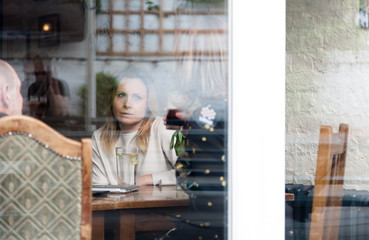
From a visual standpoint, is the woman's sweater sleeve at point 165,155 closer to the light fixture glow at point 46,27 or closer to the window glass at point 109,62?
the window glass at point 109,62

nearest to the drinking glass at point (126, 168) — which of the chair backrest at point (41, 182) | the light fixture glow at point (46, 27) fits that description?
the chair backrest at point (41, 182)

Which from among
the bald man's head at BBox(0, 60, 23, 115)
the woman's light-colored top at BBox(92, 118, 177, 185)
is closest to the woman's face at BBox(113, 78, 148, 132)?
the woman's light-colored top at BBox(92, 118, 177, 185)

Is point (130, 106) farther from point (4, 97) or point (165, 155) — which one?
point (4, 97)

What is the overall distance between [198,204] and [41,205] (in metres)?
0.69

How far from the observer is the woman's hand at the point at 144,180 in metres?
2.26

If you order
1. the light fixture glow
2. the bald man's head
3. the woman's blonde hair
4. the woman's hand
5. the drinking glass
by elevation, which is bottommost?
the woman's hand

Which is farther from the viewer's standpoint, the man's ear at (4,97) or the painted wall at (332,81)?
the man's ear at (4,97)

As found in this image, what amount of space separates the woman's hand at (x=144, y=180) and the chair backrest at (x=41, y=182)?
105cm

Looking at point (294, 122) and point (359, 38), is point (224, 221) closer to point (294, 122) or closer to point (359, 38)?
point (294, 122)

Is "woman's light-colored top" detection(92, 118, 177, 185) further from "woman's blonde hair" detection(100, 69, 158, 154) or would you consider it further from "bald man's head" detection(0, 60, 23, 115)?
"bald man's head" detection(0, 60, 23, 115)

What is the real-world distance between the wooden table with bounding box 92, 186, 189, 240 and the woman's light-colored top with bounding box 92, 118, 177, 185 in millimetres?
305

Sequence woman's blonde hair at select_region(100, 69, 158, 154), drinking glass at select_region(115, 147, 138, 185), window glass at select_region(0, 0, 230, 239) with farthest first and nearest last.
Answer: window glass at select_region(0, 0, 230, 239), woman's blonde hair at select_region(100, 69, 158, 154), drinking glass at select_region(115, 147, 138, 185)

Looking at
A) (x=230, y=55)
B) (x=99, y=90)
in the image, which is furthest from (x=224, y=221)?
(x=99, y=90)

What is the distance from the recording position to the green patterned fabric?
1.16 m
